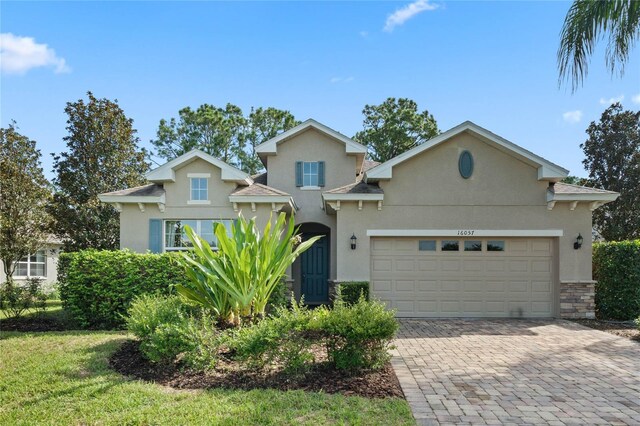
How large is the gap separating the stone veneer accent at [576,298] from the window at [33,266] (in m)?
22.8

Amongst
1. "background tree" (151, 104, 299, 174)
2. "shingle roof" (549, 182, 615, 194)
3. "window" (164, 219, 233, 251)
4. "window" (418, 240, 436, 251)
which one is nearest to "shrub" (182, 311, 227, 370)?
"window" (164, 219, 233, 251)

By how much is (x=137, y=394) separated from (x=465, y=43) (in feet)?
41.1

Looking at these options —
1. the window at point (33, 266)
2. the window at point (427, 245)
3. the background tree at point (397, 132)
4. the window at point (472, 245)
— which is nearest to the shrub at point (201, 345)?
the window at point (427, 245)

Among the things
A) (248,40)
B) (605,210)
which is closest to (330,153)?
(248,40)

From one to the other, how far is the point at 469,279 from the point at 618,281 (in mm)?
4474

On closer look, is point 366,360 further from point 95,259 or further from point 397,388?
point 95,259

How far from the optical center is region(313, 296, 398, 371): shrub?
20.9 ft

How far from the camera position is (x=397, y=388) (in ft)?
19.8

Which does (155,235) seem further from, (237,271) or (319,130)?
(237,271)

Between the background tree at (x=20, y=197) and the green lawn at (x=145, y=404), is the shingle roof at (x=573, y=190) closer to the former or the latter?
the green lawn at (x=145, y=404)

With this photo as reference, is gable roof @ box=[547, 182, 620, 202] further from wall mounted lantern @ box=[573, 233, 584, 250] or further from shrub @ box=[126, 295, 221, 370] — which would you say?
shrub @ box=[126, 295, 221, 370]

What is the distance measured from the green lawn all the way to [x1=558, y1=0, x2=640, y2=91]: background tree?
688 cm

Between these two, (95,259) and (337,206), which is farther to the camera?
(337,206)

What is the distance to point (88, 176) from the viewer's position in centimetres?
1709
